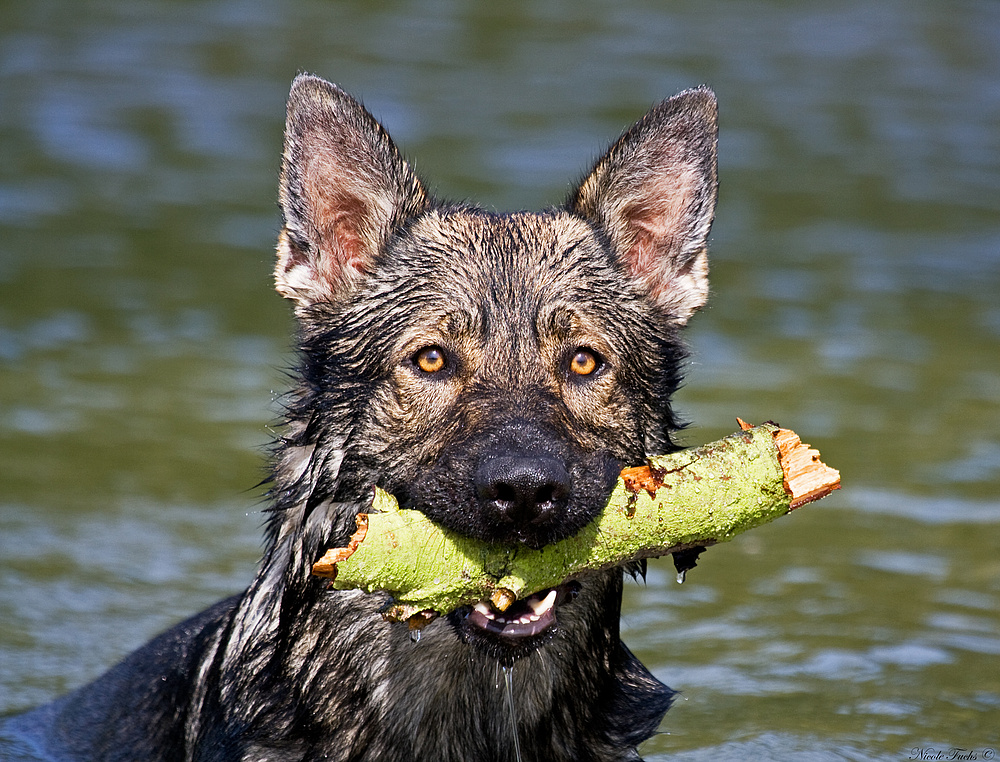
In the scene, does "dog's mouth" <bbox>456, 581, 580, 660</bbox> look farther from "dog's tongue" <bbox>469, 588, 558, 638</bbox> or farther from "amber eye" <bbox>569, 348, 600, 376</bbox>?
"amber eye" <bbox>569, 348, 600, 376</bbox>

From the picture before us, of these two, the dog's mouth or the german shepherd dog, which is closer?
the dog's mouth

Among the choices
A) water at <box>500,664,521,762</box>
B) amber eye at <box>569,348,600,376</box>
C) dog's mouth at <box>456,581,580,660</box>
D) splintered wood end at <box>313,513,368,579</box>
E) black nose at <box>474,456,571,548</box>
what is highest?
amber eye at <box>569,348,600,376</box>

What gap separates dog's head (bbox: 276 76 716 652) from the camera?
5645mm

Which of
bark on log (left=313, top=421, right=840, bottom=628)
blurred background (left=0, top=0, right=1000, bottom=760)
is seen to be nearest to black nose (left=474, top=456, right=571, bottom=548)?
bark on log (left=313, top=421, right=840, bottom=628)

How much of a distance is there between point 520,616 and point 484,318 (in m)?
1.20

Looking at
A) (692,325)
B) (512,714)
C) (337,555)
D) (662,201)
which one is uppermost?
(662,201)

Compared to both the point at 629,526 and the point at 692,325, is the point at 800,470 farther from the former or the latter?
the point at 692,325

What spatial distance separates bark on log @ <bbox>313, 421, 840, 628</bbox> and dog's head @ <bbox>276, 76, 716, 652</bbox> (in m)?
0.09

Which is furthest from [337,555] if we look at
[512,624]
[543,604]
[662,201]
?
[662,201]

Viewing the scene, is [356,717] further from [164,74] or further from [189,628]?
[164,74]

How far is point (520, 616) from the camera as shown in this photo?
5707mm

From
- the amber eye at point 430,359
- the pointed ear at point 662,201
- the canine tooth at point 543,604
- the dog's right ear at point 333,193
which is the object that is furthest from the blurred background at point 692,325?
the dog's right ear at point 333,193

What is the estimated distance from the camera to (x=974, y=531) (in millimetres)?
10930

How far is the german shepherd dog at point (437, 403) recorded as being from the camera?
6012mm
